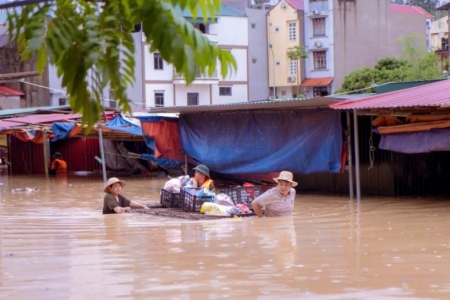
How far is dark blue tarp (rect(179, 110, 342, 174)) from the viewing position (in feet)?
59.5

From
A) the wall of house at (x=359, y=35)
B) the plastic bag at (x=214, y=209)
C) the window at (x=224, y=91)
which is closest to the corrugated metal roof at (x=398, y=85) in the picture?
the plastic bag at (x=214, y=209)

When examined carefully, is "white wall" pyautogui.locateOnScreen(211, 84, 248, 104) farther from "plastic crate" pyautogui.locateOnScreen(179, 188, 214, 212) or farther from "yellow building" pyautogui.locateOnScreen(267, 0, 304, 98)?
"plastic crate" pyautogui.locateOnScreen(179, 188, 214, 212)

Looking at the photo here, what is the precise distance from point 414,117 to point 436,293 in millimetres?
9185

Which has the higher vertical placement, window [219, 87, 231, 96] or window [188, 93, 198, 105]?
window [219, 87, 231, 96]

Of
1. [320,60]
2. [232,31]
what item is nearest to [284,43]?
[320,60]

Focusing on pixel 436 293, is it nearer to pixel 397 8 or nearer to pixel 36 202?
pixel 36 202

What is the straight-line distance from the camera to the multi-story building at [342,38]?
198 ft

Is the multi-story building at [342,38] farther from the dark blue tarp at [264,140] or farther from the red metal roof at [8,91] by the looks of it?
the dark blue tarp at [264,140]

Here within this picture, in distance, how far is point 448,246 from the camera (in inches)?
395

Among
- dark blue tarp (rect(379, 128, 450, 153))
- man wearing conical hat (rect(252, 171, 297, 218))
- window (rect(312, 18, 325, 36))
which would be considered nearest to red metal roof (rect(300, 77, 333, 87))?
window (rect(312, 18, 325, 36))

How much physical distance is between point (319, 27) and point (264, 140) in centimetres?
4314

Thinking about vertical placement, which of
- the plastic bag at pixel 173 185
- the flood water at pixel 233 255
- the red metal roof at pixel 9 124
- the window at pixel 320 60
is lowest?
the flood water at pixel 233 255

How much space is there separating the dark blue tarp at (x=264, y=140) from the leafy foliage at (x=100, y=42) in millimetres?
14627

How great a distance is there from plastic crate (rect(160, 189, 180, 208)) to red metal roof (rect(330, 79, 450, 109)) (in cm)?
407
